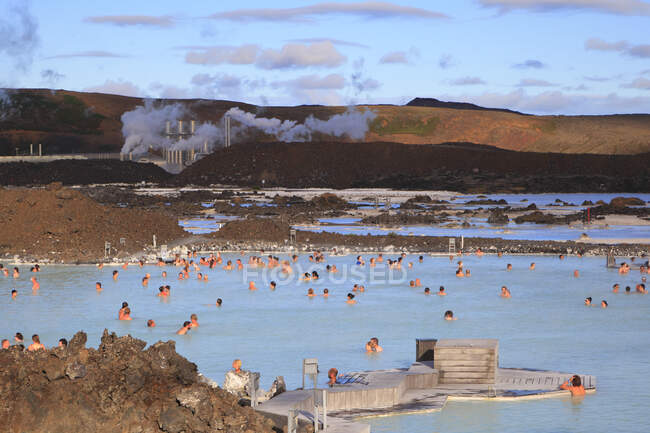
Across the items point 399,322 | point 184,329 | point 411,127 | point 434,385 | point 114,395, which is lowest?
point 399,322

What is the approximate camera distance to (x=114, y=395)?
43.6ft

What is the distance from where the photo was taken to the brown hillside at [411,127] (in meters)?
142

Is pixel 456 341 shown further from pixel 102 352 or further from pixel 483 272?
pixel 483 272

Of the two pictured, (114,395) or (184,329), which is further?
(184,329)

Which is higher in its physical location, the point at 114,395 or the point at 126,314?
the point at 114,395

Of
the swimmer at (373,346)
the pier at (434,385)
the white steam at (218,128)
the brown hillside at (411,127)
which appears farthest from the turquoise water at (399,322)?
the brown hillside at (411,127)

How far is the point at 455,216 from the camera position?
62938 mm

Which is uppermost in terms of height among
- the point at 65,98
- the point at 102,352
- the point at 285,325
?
the point at 65,98

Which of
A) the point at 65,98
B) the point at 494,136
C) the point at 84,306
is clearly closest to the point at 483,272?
the point at 84,306

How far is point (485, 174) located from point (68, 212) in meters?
65.8

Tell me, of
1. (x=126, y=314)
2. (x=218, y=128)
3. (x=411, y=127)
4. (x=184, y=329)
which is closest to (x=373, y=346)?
(x=184, y=329)

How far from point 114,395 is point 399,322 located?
15.1 m

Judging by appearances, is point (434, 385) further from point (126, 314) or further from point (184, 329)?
point (126, 314)

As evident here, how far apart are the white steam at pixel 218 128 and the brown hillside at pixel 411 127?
305cm
